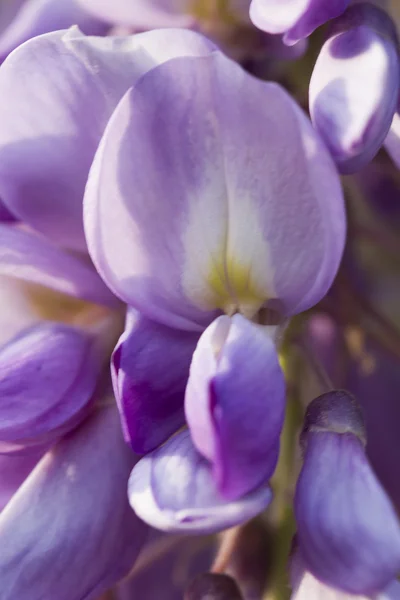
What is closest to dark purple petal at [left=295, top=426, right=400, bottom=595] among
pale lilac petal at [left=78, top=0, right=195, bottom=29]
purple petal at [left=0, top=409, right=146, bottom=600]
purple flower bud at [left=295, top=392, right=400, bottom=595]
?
purple flower bud at [left=295, top=392, right=400, bottom=595]

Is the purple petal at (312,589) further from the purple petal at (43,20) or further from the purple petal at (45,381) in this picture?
the purple petal at (43,20)

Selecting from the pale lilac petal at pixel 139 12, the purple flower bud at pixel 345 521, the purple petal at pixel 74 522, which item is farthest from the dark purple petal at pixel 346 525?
the pale lilac petal at pixel 139 12

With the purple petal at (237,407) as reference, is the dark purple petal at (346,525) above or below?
below

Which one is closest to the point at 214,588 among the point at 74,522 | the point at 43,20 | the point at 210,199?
the point at 74,522

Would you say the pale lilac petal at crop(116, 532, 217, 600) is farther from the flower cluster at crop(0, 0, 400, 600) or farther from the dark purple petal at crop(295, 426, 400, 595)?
the dark purple petal at crop(295, 426, 400, 595)

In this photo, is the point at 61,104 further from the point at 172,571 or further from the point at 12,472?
the point at 172,571

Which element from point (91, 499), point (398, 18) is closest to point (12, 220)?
point (91, 499)
